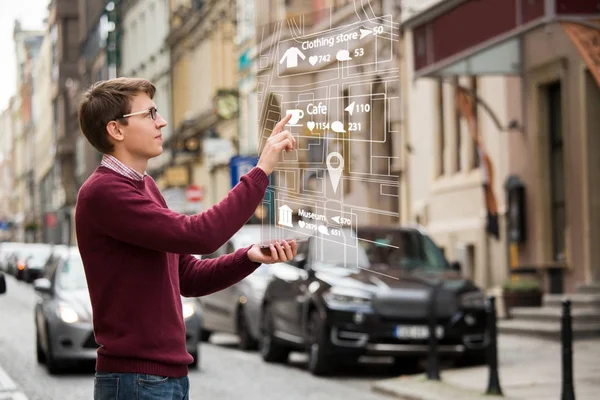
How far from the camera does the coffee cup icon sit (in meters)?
4.79

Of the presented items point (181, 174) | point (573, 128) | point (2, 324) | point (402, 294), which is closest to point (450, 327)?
point (402, 294)

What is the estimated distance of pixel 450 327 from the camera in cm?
1587

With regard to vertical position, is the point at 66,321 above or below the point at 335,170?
below

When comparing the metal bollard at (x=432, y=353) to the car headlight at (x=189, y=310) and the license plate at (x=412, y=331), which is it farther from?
the car headlight at (x=189, y=310)

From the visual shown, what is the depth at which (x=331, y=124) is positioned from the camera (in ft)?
15.9

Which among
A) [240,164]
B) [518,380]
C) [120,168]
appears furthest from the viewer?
[240,164]

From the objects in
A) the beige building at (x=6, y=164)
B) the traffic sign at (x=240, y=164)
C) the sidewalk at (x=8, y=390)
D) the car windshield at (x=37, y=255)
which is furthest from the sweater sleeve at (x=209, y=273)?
the beige building at (x=6, y=164)

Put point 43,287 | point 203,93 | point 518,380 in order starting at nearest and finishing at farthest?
point 518,380, point 43,287, point 203,93

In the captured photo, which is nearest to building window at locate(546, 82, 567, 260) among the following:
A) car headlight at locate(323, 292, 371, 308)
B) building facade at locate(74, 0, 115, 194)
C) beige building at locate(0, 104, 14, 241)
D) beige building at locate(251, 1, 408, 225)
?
car headlight at locate(323, 292, 371, 308)

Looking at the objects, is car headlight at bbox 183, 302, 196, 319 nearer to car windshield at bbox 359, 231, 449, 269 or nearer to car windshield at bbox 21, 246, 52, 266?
car windshield at bbox 359, 231, 449, 269

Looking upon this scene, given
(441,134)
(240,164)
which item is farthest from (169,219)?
(441,134)

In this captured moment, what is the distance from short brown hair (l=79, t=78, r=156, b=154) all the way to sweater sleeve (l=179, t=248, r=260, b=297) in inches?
22.2

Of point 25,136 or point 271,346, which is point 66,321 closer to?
point 271,346

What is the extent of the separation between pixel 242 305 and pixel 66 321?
15.2 feet
